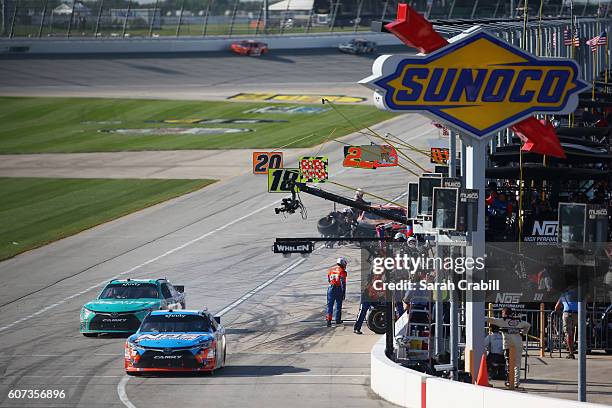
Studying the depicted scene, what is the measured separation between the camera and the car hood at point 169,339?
71.7ft

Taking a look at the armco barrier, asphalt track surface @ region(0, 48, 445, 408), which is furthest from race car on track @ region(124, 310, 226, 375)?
the armco barrier

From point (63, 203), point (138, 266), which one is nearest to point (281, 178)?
point (138, 266)

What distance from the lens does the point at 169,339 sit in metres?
22.0

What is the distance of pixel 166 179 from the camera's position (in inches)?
2062

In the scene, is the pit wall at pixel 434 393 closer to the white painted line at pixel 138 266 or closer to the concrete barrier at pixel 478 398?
the concrete barrier at pixel 478 398

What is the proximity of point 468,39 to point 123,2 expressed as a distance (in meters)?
93.5

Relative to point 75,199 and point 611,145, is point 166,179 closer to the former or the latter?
point 75,199

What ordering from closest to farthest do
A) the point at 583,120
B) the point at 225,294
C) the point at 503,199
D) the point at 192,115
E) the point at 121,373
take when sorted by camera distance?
the point at 121,373, the point at 503,199, the point at 225,294, the point at 583,120, the point at 192,115

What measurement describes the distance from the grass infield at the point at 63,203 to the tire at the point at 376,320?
1583 centimetres

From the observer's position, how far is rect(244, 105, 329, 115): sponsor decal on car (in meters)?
72.2

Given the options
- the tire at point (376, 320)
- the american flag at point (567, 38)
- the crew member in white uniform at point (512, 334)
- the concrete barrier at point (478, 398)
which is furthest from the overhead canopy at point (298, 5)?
the concrete barrier at point (478, 398)

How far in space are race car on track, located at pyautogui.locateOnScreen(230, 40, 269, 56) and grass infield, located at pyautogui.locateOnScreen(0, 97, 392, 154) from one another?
20.9 metres

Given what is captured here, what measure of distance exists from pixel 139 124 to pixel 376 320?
46818 millimetres

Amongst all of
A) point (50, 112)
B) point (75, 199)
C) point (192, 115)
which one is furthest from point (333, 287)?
point (50, 112)
